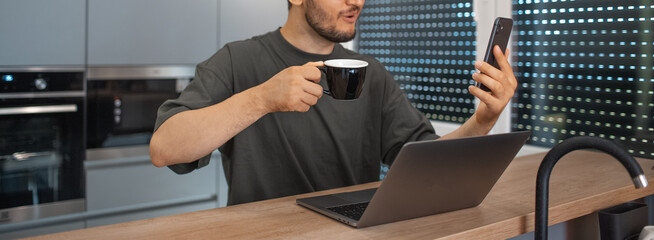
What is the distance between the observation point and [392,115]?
5.86ft

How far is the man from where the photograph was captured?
1.48 meters

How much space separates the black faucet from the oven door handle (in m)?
2.19

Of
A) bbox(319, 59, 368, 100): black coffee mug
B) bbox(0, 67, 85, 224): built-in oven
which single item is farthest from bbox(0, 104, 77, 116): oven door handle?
bbox(319, 59, 368, 100): black coffee mug

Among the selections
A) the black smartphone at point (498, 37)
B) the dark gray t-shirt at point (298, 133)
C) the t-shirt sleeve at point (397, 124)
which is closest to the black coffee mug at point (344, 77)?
the black smartphone at point (498, 37)

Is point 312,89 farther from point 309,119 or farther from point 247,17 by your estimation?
point 247,17

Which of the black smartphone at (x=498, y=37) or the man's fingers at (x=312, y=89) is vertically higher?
the black smartphone at (x=498, y=37)

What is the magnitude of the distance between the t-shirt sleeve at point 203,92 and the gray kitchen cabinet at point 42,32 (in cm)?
120

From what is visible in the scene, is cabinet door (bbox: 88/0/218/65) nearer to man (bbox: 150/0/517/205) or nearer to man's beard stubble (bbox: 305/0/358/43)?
man (bbox: 150/0/517/205)

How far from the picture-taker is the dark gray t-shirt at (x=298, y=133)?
5.28ft

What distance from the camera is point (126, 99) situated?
8.91 ft

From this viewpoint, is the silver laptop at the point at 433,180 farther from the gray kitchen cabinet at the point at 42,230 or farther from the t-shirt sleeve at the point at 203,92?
the gray kitchen cabinet at the point at 42,230

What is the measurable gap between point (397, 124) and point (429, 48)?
149 centimetres

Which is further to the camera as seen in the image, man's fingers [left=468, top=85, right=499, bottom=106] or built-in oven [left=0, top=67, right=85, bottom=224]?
built-in oven [left=0, top=67, right=85, bottom=224]

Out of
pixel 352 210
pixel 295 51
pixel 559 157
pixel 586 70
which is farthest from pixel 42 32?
pixel 586 70
